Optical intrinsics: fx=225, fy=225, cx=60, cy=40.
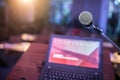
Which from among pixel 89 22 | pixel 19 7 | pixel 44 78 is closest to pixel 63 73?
pixel 44 78

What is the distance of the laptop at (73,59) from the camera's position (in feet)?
2.09

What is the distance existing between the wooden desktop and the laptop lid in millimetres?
35

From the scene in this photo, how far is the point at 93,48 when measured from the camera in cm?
68

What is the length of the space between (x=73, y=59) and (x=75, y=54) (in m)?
0.02

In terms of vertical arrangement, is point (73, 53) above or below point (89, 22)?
below

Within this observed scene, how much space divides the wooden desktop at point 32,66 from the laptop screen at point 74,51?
46 mm

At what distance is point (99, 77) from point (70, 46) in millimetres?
131

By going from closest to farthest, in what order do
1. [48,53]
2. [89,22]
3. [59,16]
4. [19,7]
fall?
[89,22] → [48,53] → [19,7] → [59,16]

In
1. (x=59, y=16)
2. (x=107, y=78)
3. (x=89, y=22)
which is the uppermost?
(x=89, y=22)

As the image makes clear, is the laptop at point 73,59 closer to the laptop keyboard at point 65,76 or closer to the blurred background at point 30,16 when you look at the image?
the laptop keyboard at point 65,76

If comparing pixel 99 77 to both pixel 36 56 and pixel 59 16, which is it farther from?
pixel 59 16

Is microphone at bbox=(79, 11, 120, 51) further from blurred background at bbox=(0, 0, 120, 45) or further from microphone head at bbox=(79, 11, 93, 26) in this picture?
blurred background at bbox=(0, 0, 120, 45)

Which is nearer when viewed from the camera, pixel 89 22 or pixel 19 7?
pixel 89 22

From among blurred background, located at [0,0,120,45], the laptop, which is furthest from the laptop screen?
blurred background, located at [0,0,120,45]
